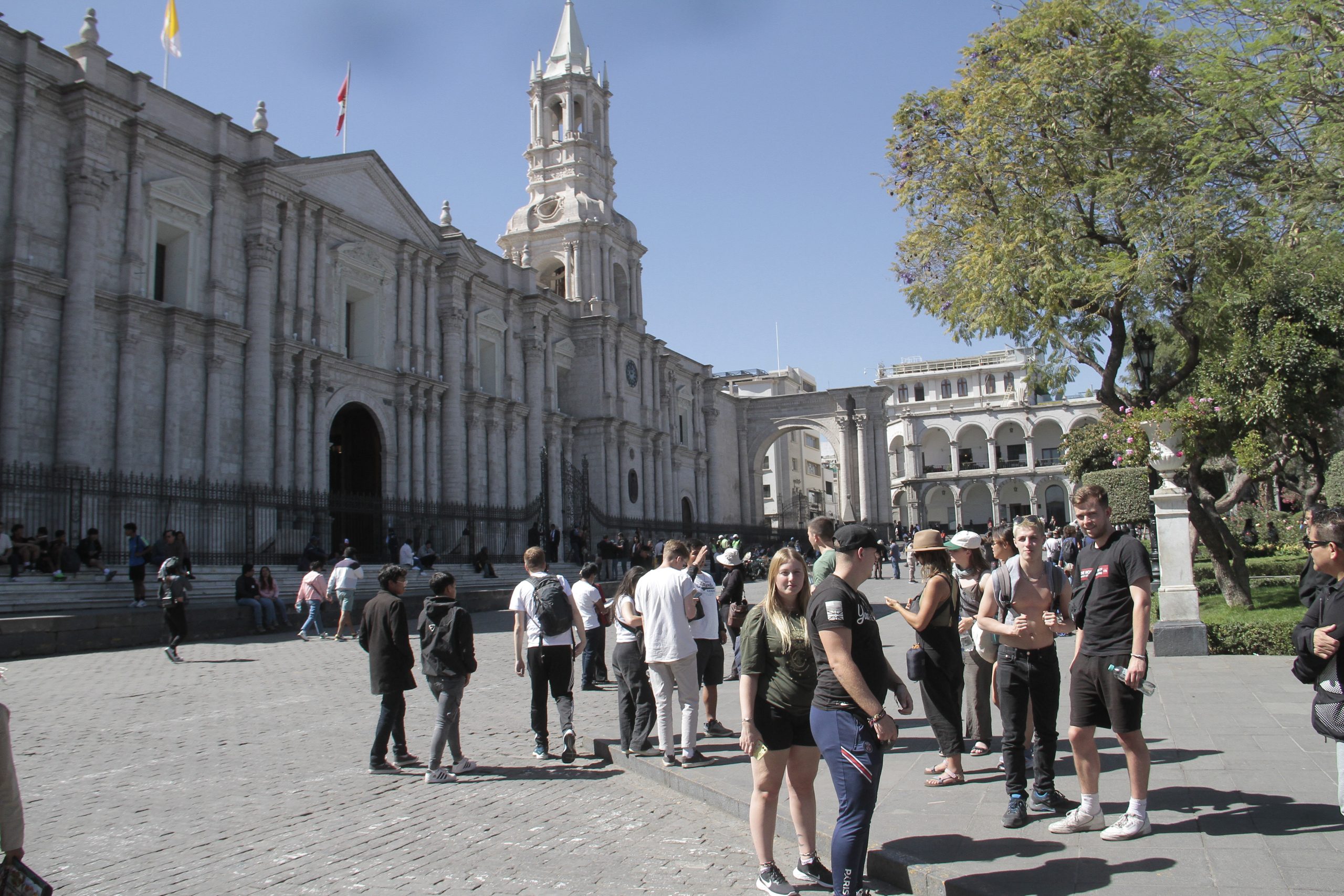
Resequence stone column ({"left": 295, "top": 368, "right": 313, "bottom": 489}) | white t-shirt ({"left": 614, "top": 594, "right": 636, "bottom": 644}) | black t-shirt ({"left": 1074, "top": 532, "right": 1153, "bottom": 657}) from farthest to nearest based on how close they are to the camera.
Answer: stone column ({"left": 295, "top": 368, "right": 313, "bottom": 489}), white t-shirt ({"left": 614, "top": 594, "right": 636, "bottom": 644}), black t-shirt ({"left": 1074, "top": 532, "right": 1153, "bottom": 657})

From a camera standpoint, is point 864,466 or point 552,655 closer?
point 552,655

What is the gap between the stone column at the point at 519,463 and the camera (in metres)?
33.2

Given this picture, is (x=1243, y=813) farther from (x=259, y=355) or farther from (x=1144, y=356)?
(x=259, y=355)

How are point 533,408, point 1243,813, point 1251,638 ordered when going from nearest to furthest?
point 1243,813 < point 1251,638 < point 533,408

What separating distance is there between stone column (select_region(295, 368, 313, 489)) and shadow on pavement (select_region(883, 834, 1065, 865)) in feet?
70.9

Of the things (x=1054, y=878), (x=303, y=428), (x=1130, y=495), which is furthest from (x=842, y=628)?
(x=303, y=428)

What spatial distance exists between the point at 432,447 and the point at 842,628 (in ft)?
87.3

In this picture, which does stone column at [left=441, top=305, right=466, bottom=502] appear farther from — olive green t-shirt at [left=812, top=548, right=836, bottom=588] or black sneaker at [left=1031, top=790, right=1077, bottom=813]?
black sneaker at [left=1031, top=790, right=1077, bottom=813]

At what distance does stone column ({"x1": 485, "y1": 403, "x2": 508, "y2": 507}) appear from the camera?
32062mm

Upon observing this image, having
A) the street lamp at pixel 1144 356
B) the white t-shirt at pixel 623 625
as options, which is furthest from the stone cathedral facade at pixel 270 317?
the street lamp at pixel 1144 356

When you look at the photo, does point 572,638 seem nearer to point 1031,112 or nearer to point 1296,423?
point 1031,112

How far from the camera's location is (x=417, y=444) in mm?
28922

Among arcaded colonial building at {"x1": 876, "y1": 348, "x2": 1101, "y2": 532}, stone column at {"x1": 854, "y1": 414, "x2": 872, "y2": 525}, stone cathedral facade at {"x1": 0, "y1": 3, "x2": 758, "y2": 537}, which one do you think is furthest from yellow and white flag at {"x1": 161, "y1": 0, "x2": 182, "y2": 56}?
arcaded colonial building at {"x1": 876, "y1": 348, "x2": 1101, "y2": 532}

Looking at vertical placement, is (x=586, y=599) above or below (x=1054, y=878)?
above
